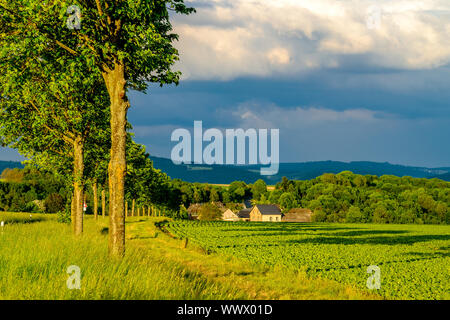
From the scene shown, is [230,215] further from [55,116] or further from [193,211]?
[55,116]

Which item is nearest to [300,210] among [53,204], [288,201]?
[288,201]

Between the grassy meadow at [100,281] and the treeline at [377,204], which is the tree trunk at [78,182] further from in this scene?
the treeline at [377,204]

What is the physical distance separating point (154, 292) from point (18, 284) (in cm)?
A: 320

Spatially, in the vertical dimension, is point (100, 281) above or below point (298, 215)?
above

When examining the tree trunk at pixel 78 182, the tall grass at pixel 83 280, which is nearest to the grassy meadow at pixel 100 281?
the tall grass at pixel 83 280

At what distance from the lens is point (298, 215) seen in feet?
468

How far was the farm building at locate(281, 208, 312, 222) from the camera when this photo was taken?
459 feet

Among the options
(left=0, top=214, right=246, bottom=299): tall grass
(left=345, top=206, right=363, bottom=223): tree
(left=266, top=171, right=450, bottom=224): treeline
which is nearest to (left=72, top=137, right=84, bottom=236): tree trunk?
(left=0, top=214, right=246, bottom=299): tall grass

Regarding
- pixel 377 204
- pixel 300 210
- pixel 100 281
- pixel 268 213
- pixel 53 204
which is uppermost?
pixel 100 281

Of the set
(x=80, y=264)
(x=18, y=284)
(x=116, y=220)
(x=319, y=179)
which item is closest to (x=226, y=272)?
(x=116, y=220)

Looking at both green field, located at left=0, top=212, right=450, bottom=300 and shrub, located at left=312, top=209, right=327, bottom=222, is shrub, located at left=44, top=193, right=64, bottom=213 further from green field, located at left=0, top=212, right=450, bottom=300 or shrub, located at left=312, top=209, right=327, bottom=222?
green field, located at left=0, top=212, right=450, bottom=300

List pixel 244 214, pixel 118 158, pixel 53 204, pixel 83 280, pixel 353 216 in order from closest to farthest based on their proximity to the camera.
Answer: pixel 83 280
pixel 118 158
pixel 53 204
pixel 353 216
pixel 244 214

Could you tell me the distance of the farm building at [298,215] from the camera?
459ft

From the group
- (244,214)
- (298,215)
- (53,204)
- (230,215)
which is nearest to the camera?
(53,204)
